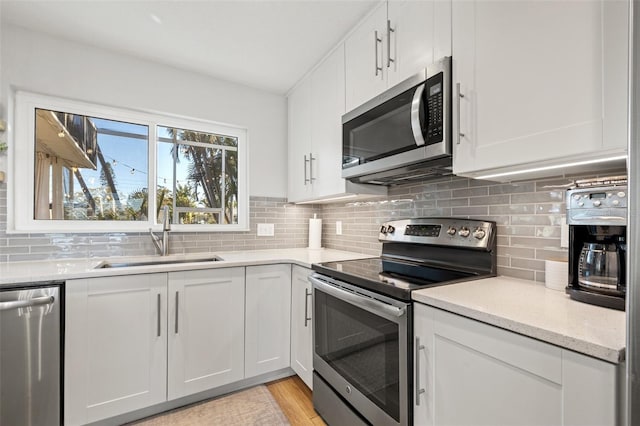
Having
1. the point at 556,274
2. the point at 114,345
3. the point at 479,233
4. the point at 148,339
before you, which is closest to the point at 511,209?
the point at 479,233

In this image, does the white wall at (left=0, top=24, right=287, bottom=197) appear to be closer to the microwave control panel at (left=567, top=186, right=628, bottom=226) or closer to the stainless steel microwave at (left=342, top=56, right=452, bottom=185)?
the stainless steel microwave at (left=342, top=56, right=452, bottom=185)

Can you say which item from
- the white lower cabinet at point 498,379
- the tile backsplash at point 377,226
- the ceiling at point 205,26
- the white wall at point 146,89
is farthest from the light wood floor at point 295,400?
the ceiling at point 205,26

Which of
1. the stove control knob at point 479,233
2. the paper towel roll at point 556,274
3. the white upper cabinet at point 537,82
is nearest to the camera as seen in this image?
the white upper cabinet at point 537,82

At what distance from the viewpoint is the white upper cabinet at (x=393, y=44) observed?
131cm

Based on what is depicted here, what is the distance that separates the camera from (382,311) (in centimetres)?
120

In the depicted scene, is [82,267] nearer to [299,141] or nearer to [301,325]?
[301,325]

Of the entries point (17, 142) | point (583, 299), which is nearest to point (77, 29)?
point (17, 142)

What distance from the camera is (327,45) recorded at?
203cm

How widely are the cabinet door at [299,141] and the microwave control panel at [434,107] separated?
4.05 feet

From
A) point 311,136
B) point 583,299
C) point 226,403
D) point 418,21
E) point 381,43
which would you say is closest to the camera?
point 583,299

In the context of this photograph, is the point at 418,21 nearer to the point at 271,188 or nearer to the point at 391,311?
the point at 391,311

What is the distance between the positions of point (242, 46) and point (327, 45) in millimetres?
593

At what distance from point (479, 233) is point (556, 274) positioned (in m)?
0.35

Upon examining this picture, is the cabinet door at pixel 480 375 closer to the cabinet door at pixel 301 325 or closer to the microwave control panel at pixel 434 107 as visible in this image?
the microwave control panel at pixel 434 107
